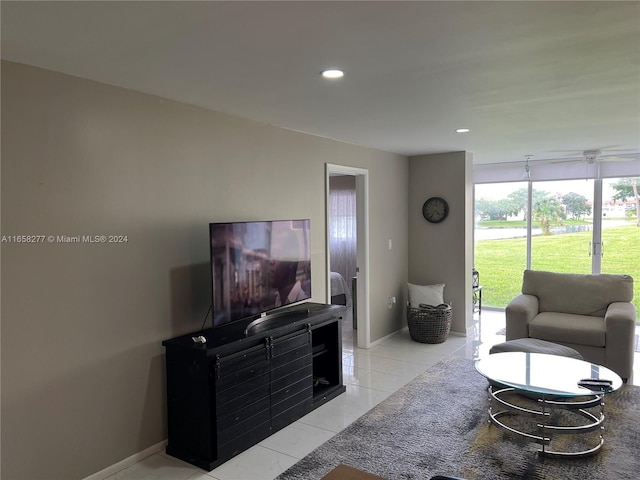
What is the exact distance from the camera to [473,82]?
262 cm

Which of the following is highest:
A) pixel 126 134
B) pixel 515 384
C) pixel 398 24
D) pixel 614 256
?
pixel 398 24

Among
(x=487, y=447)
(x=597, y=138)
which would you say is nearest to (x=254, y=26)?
(x=487, y=447)

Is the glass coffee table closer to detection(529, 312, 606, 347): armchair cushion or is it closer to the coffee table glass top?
the coffee table glass top

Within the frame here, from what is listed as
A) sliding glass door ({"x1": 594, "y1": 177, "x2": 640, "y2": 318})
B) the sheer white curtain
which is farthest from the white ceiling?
the sheer white curtain

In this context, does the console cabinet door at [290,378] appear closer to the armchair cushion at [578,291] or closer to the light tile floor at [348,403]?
the light tile floor at [348,403]

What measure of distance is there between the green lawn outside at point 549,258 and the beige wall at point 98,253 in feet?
16.9

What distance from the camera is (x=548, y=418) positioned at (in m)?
3.30

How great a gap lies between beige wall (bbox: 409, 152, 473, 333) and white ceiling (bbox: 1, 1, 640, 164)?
208 cm

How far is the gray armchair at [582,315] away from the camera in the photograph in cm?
399

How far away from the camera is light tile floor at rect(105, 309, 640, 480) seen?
107 inches

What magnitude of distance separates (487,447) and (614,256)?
191 inches

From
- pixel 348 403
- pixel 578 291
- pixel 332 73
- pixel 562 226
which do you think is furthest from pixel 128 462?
pixel 562 226

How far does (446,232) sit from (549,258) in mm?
2357

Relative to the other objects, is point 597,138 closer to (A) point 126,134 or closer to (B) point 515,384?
(B) point 515,384
